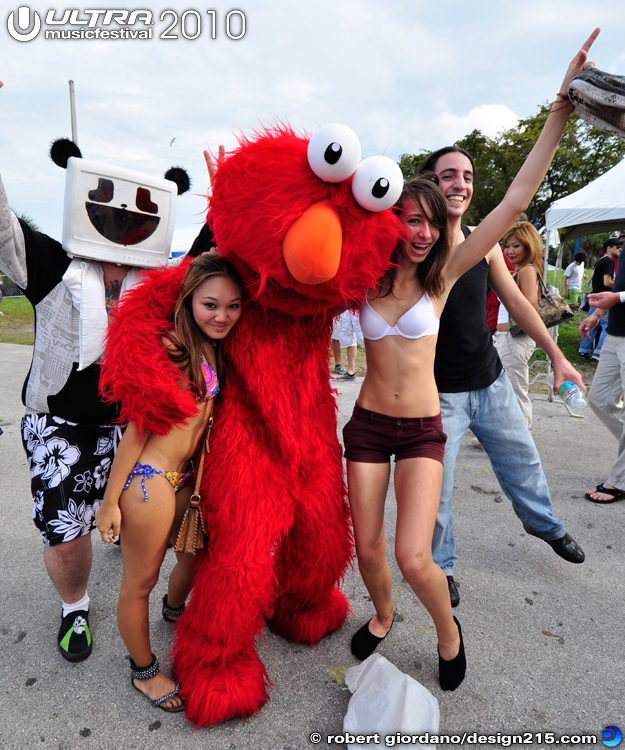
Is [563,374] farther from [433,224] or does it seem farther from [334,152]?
[334,152]

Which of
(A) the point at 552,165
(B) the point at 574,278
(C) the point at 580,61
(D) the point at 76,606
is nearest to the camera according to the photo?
(C) the point at 580,61

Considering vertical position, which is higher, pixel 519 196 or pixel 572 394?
pixel 519 196

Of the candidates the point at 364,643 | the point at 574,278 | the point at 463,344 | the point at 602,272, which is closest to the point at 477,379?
the point at 463,344

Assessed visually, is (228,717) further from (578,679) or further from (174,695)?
(578,679)

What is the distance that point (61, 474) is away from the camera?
195 cm

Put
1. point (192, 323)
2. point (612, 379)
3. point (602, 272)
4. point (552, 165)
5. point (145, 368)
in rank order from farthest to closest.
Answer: point (552, 165), point (602, 272), point (612, 379), point (192, 323), point (145, 368)

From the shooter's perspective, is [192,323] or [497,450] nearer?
[192,323]

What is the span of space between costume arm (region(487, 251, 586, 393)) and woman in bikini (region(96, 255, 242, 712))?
1.34m

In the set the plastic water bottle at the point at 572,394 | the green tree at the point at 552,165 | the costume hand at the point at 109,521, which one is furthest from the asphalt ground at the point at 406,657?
the green tree at the point at 552,165

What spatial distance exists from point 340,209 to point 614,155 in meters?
17.6

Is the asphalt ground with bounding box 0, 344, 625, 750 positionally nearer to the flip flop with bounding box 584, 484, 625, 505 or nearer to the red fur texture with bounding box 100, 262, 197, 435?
the flip flop with bounding box 584, 484, 625, 505

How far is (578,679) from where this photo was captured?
6.28ft

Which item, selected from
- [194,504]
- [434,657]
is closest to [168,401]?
[194,504]

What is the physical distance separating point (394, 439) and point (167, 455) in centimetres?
84
